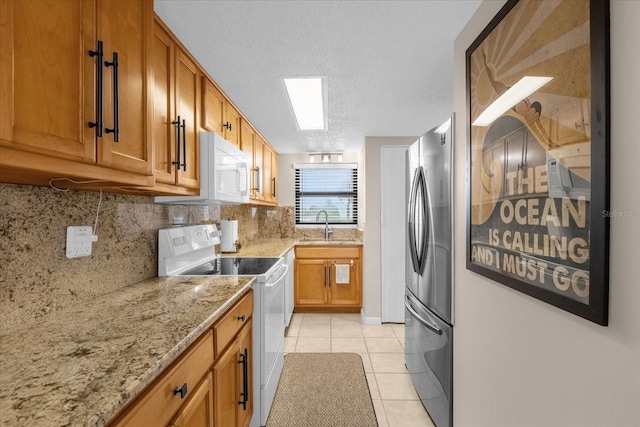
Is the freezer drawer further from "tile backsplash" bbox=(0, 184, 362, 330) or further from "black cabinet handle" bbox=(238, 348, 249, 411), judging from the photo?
"tile backsplash" bbox=(0, 184, 362, 330)

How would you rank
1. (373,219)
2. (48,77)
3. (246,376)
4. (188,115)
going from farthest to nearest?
1. (373,219)
2. (188,115)
3. (246,376)
4. (48,77)

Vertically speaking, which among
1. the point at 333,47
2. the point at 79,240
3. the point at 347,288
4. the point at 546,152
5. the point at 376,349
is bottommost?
the point at 376,349

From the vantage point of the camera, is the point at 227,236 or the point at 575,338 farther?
the point at 227,236

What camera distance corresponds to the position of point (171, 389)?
2.85 feet

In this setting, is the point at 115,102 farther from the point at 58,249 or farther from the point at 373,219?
the point at 373,219

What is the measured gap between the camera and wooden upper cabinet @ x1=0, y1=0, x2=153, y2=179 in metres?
0.68

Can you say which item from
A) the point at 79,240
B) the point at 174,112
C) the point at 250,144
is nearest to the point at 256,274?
the point at 79,240

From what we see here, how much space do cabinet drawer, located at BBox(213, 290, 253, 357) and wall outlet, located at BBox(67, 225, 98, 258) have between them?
656 mm

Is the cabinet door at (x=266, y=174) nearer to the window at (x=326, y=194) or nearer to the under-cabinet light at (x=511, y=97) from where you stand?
the window at (x=326, y=194)

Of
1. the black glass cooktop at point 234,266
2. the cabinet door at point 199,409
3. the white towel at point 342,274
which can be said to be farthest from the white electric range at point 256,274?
the white towel at point 342,274

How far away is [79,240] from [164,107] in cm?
72

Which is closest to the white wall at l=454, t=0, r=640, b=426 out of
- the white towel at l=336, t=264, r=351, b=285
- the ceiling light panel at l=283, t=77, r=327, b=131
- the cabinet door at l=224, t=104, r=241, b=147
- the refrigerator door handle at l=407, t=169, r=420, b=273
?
the refrigerator door handle at l=407, t=169, r=420, b=273

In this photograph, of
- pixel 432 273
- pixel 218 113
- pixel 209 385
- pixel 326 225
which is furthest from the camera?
pixel 326 225

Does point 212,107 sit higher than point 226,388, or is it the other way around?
point 212,107
